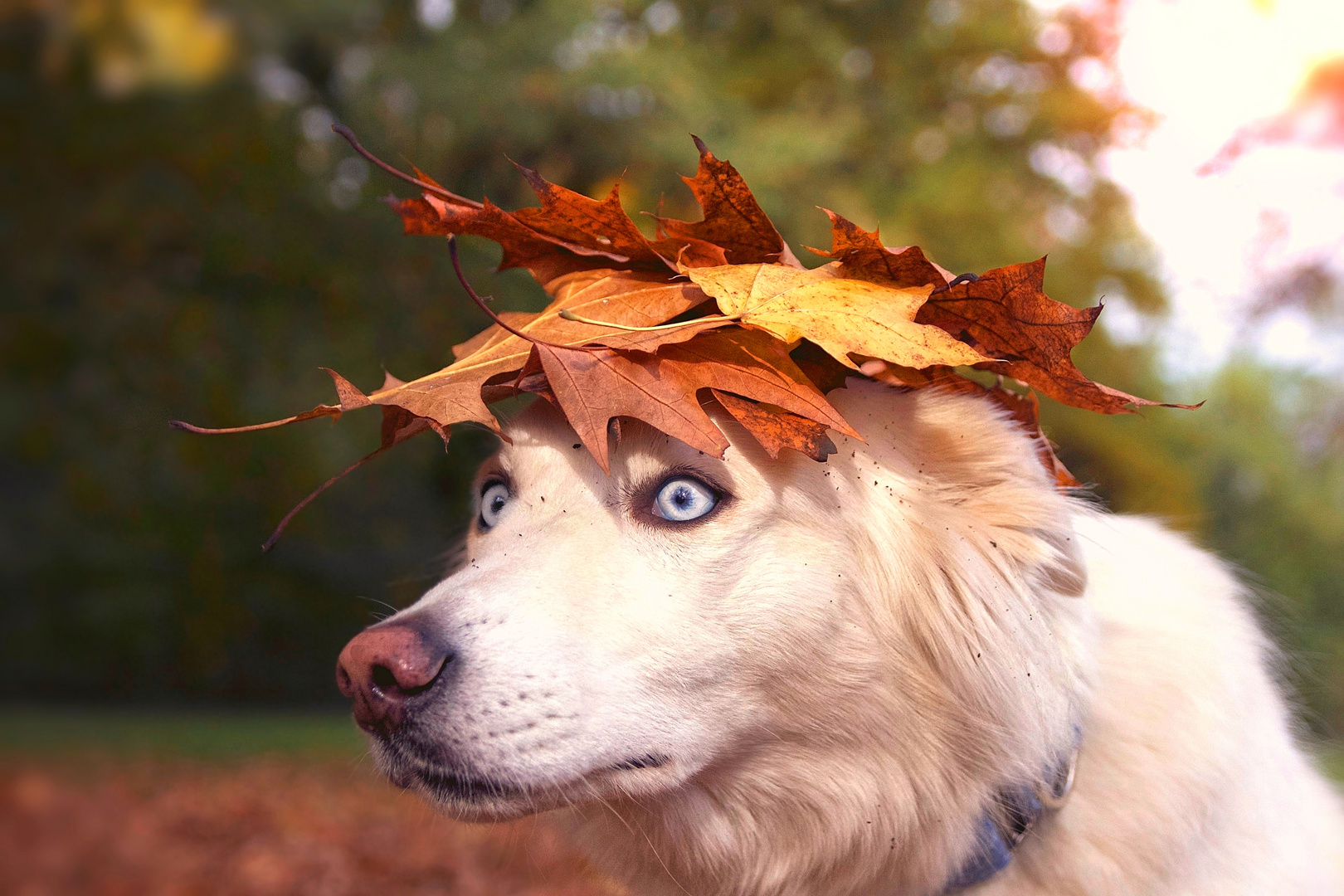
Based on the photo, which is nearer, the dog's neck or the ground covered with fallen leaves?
the dog's neck

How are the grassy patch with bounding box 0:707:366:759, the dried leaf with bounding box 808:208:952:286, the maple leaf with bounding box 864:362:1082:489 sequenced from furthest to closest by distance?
the grassy patch with bounding box 0:707:366:759 → the maple leaf with bounding box 864:362:1082:489 → the dried leaf with bounding box 808:208:952:286

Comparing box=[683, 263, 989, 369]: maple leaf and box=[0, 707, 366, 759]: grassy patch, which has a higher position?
box=[683, 263, 989, 369]: maple leaf

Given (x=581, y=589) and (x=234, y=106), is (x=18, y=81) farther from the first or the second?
(x=581, y=589)

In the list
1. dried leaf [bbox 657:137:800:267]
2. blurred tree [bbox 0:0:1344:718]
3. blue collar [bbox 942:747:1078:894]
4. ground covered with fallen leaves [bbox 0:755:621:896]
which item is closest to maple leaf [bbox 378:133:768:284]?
dried leaf [bbox 657:137:800:267]

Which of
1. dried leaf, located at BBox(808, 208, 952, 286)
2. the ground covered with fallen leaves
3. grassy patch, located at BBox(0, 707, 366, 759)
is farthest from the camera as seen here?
grassy patch, located at BBox(0, 707, 366, 759)

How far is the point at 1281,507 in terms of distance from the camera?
1106 centimetres

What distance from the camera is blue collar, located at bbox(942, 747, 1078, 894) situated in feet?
5.14

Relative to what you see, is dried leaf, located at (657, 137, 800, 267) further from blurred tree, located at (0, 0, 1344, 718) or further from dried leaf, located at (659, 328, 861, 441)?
blurred tree, located at (0, 0, 1344, 718)

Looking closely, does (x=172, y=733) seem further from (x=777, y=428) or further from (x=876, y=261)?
(x=876, y=261)

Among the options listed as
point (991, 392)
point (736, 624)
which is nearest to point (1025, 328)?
point (991, 392)

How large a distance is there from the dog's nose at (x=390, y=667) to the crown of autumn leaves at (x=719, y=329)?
0.72 ft

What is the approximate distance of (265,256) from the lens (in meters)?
6.03

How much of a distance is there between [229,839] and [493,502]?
158 inches

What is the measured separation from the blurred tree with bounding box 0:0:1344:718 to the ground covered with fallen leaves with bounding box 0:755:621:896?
1.70m
